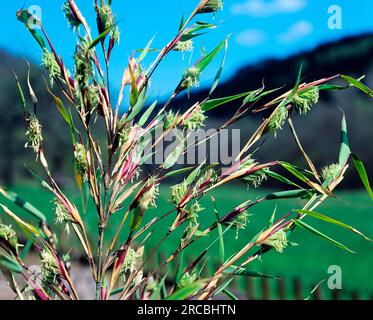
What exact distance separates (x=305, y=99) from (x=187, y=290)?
326mm

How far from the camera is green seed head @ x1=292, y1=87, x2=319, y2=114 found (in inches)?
33.9

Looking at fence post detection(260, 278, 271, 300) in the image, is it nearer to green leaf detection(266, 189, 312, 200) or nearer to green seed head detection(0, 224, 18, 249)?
green leaf detection(266, 189, 312, 200)

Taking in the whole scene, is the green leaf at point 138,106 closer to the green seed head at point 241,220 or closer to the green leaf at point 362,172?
the green seed head at point 241,220

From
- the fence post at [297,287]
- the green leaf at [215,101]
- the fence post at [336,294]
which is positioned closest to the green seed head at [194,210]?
the green leaf at [215,101]

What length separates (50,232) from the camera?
2.99 ft

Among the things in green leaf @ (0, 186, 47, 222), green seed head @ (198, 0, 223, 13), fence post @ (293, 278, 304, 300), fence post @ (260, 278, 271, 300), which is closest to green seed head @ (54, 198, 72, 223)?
green leaf @ (0, 186, 47, 222)

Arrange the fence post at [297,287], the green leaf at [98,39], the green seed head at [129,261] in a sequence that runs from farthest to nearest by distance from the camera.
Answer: the fence post at [297,287], the green seed head at [129,261], the green leaf at [98,39]

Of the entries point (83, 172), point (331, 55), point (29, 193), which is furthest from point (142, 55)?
point (331, 55)

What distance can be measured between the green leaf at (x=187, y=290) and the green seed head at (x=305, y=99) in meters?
0.29

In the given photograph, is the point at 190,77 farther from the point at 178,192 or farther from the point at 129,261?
the point at 129,261

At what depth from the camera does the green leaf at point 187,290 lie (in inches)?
31.7

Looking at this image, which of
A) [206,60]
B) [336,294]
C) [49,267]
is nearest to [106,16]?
[206,60]
